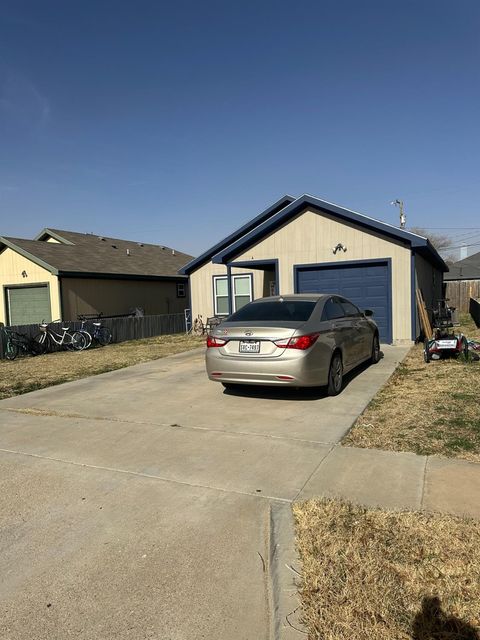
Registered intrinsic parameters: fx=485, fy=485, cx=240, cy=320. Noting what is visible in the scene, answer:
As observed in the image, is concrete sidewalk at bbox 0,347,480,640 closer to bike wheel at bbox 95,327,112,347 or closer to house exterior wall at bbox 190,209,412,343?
house exterior wall at bbox 190,209,412,343

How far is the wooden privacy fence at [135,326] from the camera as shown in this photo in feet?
53.7

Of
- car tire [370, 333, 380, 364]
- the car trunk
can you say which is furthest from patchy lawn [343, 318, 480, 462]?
the car trunk

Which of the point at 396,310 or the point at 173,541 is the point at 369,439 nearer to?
the point at 173,541

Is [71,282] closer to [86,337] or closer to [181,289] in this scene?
[86,337]

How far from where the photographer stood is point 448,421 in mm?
5836

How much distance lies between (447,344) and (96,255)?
57.4 feet

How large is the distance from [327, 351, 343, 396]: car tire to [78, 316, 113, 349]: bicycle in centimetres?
1122

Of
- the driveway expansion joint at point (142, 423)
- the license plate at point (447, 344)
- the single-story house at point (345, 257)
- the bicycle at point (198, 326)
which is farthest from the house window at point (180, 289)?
the driveway expansion joint at point (142, 423)

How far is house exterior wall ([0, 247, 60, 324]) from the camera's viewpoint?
62.7 ft

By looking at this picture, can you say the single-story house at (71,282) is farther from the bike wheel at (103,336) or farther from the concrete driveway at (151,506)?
the concrete driveway at (151,506)

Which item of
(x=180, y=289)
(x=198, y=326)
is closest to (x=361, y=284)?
(x=198, y=326)

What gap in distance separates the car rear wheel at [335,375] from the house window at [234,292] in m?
11.1

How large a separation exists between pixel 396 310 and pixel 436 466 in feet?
31.9

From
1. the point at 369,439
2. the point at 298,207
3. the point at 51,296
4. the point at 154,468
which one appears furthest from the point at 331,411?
the point at 51,296
